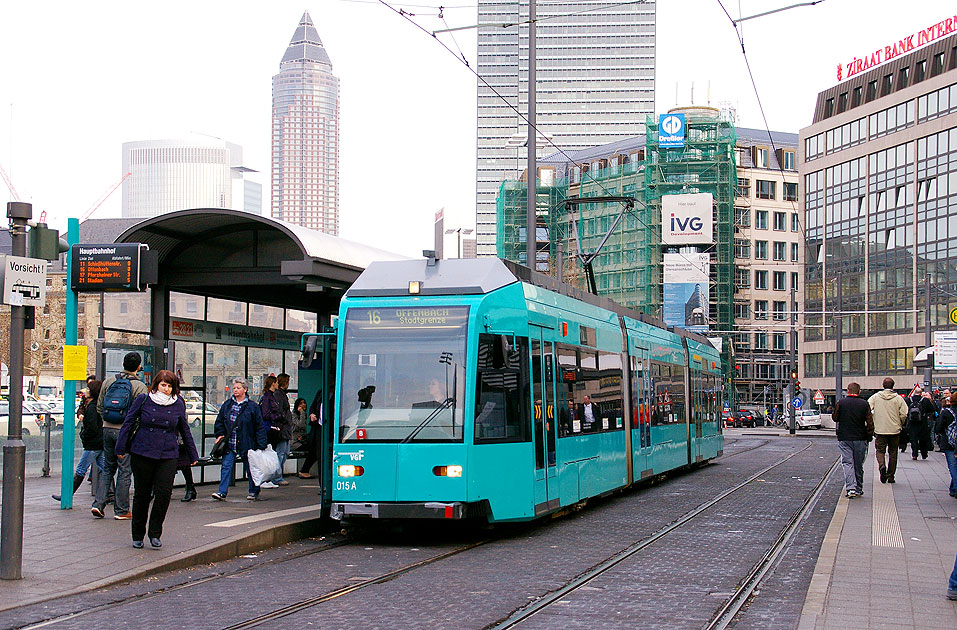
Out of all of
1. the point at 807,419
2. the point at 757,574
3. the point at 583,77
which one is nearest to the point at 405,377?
the point at 757,574

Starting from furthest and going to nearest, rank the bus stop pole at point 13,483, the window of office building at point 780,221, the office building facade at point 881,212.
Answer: the window of office building at point 780,221, the office building facade at point 881,212, the bus stop pole at point 13,483

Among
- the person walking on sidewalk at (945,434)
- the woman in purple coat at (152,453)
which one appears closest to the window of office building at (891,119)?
the person walking on sidewalk at (945,434)

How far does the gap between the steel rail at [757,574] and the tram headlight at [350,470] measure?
13.2 feet

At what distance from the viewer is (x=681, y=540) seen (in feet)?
40.0

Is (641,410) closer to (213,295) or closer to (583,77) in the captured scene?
(213,295)

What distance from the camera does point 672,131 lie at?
77.2 meters

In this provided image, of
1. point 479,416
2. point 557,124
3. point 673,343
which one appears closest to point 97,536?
point 479,416

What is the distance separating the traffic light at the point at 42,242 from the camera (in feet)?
30.8

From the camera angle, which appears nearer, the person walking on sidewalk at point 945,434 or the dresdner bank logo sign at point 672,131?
the person walking on sidewalk at point 945,434

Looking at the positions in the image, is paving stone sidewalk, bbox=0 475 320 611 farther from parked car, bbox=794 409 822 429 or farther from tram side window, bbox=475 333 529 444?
parked car, bbox=794 409 822 429

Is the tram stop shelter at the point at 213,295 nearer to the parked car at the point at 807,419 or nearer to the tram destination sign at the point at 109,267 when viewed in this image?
the tram destination sign at the point at 109,267

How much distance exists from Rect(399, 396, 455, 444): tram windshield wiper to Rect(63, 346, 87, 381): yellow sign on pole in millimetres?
3644

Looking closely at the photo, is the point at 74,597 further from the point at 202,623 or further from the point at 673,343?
the point at 673,343

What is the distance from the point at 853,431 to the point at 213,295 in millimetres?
A: 9244
